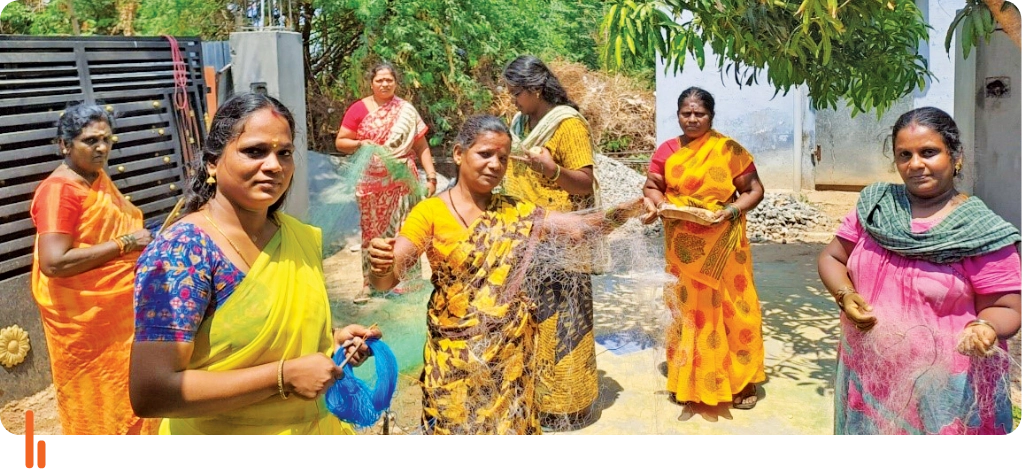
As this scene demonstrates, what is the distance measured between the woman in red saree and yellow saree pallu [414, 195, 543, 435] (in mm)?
3894

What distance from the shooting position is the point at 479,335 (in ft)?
9.12

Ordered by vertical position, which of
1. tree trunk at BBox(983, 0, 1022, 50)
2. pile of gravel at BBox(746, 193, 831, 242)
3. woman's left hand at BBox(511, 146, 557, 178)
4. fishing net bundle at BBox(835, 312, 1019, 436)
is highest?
tree trunk at BBox(983, 0, 1022, 50)

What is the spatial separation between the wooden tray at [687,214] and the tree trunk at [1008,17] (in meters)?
1.58

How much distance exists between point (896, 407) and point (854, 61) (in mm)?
2357

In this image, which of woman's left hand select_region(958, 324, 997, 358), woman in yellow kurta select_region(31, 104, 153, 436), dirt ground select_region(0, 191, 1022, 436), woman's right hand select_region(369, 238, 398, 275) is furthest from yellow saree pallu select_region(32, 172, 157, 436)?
woman's left hand select_region(958, 324, 997, 358)

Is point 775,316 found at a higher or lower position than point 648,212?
lower

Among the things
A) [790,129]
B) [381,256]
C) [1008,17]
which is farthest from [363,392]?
[790,129]

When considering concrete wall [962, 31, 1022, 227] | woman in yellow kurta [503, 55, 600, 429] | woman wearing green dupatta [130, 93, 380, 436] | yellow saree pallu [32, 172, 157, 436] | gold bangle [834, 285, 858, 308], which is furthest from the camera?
concrete wall [962, 31, 1022, 227]

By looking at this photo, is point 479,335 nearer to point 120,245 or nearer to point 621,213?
point 621,213

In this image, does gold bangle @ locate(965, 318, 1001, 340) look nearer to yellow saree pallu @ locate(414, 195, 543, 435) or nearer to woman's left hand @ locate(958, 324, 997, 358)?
woman's left hand @ locate(958, 324, 997, 358)

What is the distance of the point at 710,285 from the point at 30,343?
14.1 ft

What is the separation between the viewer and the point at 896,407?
2844mm

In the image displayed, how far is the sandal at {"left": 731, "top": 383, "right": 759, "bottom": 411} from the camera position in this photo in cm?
472

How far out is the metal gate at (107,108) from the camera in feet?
16.7
